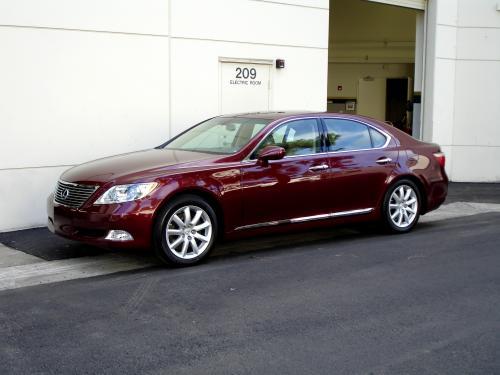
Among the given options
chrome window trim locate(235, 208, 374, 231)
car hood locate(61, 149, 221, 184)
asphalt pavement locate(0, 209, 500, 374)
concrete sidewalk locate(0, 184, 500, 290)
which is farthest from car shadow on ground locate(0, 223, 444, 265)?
car hood locate(61, 149, 221, 184)

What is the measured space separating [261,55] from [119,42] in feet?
9.05

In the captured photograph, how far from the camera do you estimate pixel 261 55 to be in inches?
472

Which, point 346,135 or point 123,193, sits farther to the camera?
point 346,135

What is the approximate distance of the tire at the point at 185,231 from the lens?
7.02 m

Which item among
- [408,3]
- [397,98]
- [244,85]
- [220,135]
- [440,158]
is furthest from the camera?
[397,98]

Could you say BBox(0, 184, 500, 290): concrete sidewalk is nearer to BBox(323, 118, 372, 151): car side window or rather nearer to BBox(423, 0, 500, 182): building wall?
BBox(323, 118, 372, 151): car side window

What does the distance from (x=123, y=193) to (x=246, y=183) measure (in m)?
1.36

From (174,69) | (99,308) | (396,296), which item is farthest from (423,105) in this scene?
(99,308)

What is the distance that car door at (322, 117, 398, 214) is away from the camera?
27.3ft

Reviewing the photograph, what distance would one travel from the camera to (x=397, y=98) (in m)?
22.7

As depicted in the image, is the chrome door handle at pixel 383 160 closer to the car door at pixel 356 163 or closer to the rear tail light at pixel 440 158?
the car door at pixel 356 163

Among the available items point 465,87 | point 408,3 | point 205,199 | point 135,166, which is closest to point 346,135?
point 205,199

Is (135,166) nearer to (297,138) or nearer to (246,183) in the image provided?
(246,183)

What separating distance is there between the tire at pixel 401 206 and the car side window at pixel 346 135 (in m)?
0.70
